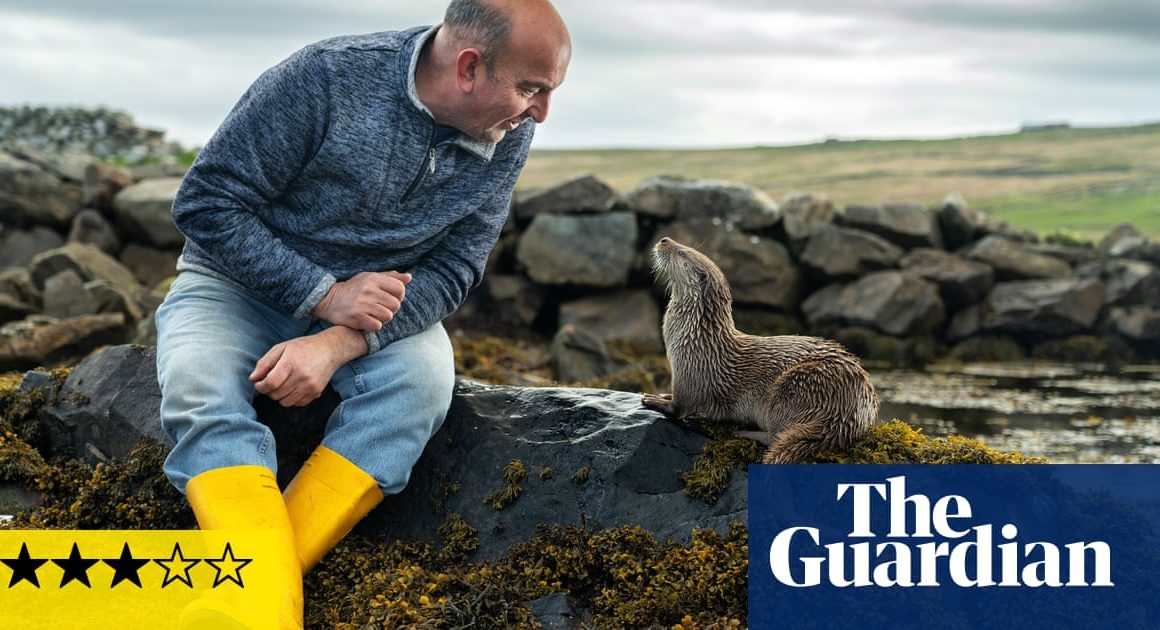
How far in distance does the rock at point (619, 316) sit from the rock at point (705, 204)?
1.13m

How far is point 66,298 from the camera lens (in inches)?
491

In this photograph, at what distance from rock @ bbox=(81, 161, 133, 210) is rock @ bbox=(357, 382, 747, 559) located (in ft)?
40.0

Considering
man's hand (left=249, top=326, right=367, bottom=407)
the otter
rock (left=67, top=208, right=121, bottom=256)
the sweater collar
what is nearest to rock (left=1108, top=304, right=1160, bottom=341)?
the otter

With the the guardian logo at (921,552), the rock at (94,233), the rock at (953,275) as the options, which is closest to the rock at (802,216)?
the rock at (953,275)

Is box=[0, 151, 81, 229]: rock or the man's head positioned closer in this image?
the man's head

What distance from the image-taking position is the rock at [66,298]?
1234 centimetres

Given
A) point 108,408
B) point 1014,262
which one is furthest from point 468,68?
point 1014,262

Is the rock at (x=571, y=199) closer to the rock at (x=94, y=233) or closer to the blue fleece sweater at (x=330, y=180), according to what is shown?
the rock at (x=94, y=233)

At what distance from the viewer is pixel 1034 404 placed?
11031mm

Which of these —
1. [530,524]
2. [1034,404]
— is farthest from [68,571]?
[1034,404]

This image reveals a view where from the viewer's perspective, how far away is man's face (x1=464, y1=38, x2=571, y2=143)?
445 cm

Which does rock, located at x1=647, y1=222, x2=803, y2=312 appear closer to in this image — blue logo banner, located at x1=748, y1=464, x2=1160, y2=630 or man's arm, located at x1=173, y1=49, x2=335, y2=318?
blue logo banner, located at x1=748, y1=464, x2=1160, y2=630

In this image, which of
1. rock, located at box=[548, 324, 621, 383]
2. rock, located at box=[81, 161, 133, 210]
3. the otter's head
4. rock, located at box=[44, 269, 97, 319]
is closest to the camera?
the otter's head

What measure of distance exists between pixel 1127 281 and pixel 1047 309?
1.24 metres
